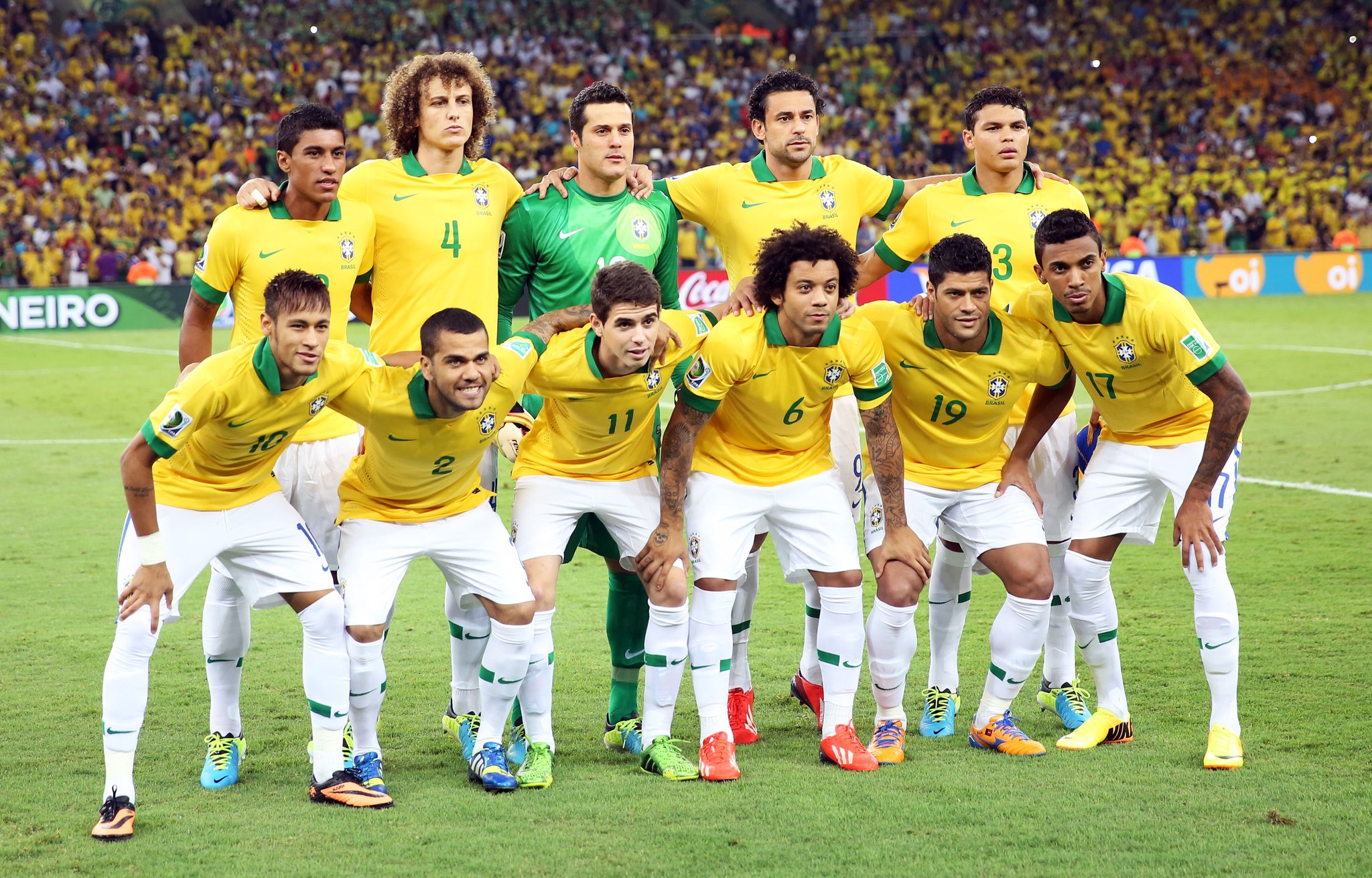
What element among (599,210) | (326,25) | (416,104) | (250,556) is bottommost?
(250,556)

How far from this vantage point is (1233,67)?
34.8 metres

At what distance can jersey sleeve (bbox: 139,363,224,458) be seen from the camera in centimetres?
439

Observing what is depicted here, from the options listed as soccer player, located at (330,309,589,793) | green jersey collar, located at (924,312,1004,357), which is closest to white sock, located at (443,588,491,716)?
soccer player, located at (330,309,589,793)

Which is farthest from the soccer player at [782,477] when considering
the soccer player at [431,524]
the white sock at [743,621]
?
the soccer player at [431,524]

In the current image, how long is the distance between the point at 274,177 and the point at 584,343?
22850mm

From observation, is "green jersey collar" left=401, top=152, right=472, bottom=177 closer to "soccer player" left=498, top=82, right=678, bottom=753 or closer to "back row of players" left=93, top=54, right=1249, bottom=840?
"back row of players" left=93, top=54, right=1249, bottom=840

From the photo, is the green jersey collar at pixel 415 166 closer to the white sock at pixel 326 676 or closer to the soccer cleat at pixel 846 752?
the white sock at pixel 326 676

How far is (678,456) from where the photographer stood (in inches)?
202

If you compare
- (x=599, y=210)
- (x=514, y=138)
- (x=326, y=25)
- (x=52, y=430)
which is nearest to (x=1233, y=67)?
(x=514, y=138)

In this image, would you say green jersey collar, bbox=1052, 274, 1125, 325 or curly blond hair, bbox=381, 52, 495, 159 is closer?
green jersey collar, bbox=1052, 274, 1125, 325

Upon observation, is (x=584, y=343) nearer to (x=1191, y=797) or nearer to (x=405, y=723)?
(x=405, y=723)

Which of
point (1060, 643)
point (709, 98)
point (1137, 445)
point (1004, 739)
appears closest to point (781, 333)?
point (1137, 445)

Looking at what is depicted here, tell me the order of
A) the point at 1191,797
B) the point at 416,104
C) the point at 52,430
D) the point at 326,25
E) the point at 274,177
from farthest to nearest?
the point at 326,25 < the point at 274,177 < the point at 52,430 < the point at 416,104 < the point at 1191,797

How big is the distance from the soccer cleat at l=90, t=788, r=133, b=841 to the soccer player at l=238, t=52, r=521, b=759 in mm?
1342
